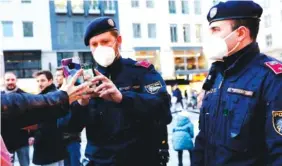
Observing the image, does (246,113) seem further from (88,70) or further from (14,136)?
(14,136)

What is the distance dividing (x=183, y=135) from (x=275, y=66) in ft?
17.0

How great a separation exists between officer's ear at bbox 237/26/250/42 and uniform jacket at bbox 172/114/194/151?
194 inches

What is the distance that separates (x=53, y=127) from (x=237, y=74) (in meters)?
3.20

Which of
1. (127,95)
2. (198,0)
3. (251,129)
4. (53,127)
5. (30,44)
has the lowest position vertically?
(53,127)

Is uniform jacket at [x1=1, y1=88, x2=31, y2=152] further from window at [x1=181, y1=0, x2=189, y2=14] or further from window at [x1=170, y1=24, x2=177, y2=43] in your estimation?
window at [x1=181, y1=0, x2=189, y2=14]

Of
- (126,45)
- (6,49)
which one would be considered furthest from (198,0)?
(6,49)

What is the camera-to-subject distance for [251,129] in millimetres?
2248

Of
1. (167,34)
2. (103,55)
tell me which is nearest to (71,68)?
(103,55)

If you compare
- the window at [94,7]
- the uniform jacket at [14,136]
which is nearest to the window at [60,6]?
the window at [94,7]

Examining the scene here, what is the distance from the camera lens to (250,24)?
8.23ft

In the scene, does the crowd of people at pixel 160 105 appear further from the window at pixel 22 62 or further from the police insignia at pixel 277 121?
the window at pixel 22 62

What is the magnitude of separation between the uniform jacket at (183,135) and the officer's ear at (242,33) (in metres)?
4.92

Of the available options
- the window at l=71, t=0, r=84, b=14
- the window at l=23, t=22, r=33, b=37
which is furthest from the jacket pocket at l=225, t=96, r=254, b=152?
the window at l=71, t=0, r=84, b=14

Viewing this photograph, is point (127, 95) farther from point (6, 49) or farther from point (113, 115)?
point (6, 49)
